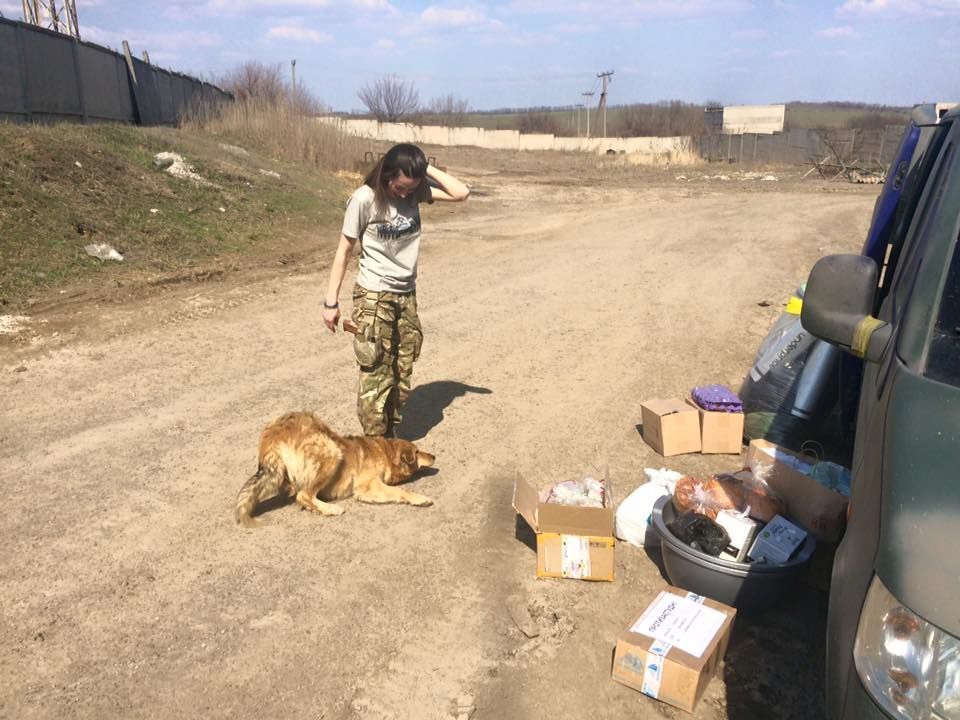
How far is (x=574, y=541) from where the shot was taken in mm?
3764

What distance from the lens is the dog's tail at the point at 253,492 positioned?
13.5 feet

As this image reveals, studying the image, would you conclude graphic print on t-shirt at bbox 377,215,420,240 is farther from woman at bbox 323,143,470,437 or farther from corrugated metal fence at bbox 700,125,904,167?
corrugated metal fence at bbox 700,125,904,167

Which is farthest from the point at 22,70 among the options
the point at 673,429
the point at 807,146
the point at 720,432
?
the point at 807,146

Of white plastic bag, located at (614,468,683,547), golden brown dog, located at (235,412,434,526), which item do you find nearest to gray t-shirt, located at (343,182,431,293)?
golden brown dog, located at (235,412,434,526)

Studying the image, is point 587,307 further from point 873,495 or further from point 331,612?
point 873,495

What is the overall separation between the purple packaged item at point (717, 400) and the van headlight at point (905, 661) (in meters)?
3.47

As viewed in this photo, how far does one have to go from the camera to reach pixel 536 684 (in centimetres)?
310

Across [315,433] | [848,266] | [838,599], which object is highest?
[848,266]

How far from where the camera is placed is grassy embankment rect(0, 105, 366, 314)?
9180 millimetres

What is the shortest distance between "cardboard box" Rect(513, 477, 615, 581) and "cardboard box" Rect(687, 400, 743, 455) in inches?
65.9


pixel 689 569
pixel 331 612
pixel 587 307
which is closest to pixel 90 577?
pixel 331 612

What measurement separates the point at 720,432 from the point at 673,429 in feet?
1.09

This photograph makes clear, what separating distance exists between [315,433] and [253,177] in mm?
12363

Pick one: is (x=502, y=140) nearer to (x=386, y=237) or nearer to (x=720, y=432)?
(x=720, y=432)
